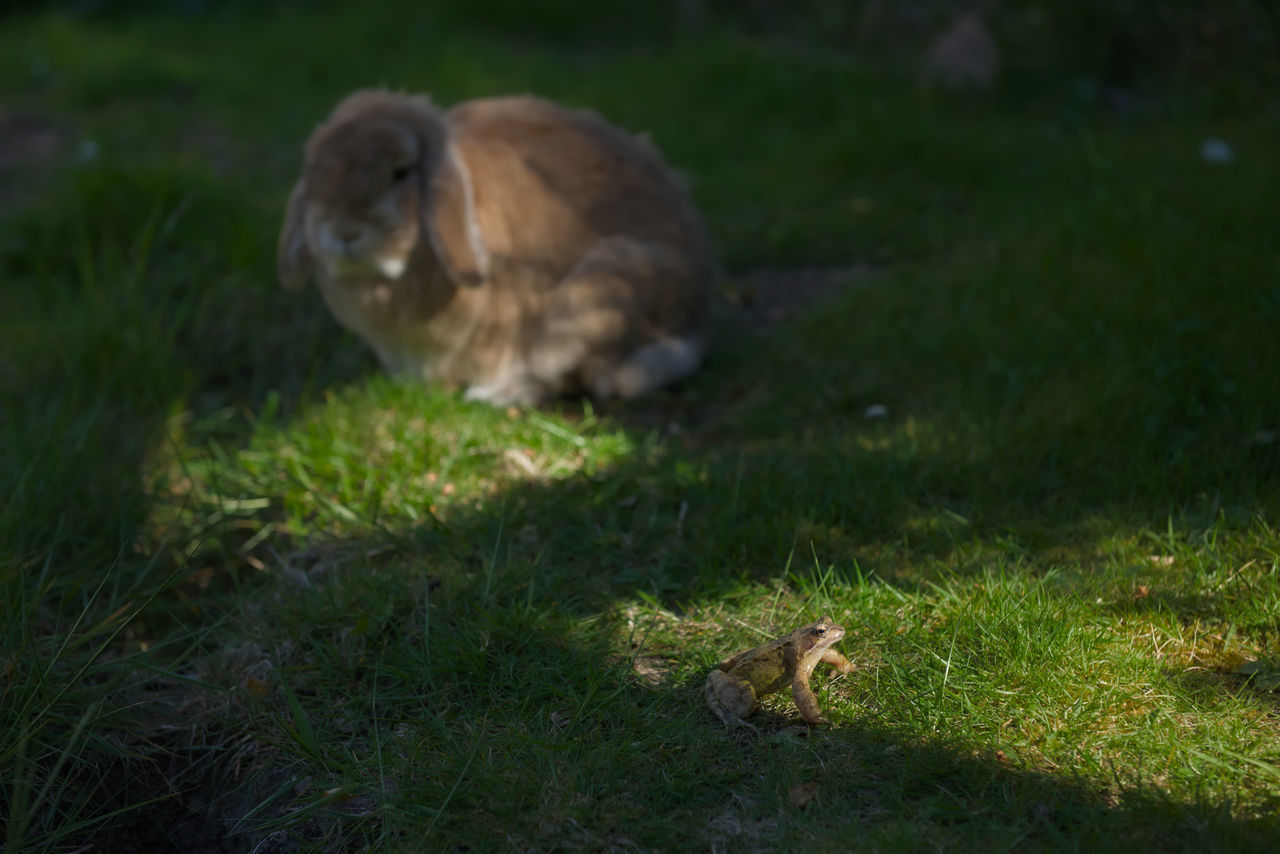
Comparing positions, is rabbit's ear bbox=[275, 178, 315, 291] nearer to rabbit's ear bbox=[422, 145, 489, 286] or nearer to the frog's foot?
rabbit's ear bbox=[422, 145, 489, 286]

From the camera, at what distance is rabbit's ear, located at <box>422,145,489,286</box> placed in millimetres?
3635

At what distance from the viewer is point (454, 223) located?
3.65 meters

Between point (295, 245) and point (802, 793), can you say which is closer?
point (802, 793)

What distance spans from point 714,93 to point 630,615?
15.8 feet

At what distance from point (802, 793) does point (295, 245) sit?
259cm

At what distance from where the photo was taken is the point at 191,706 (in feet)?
8.33

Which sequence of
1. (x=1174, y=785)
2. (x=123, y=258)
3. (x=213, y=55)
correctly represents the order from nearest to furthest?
(x=1174, y=785) → (x=123, y=258) → (x=213, y=55)

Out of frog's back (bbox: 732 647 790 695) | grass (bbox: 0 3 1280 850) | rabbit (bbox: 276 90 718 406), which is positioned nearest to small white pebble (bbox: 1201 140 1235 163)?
grass (bbox: 0 3 1280 850)

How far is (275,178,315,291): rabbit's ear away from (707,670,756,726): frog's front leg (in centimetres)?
224

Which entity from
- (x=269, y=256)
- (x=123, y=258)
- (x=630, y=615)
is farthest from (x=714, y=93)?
(x=630, y=615)

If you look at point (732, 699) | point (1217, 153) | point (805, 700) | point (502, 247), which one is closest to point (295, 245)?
point (502, 247)

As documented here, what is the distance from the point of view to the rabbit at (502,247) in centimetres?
358

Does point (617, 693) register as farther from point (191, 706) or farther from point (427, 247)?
point (427, 247)

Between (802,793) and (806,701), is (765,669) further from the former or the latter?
(802,793)
